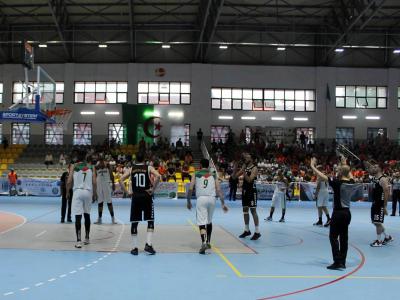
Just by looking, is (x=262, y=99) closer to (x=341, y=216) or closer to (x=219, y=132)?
(x=219, y=132)

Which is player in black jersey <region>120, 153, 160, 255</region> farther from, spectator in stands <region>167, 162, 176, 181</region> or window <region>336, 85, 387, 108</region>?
window <region>336, 85, 387, 108</region>

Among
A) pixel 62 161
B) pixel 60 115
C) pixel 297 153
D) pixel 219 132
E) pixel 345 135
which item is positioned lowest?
pixel 62 161

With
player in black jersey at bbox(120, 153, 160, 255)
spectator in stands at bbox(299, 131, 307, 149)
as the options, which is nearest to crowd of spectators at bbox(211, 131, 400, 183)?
spectator in stands at bbox(299, 131, 307, 149)

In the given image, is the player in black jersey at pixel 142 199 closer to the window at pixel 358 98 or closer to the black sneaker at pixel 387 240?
the black sneaker at pixel 387 240

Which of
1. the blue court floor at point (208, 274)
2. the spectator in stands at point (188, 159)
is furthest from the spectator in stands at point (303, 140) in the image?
the blue court floor at point (208, 274)

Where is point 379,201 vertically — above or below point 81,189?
below

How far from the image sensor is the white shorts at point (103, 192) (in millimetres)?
15273

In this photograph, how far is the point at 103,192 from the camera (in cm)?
1538

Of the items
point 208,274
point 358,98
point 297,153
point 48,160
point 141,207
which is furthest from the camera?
point 358,98

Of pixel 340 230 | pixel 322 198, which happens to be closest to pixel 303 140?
pixel 322 198

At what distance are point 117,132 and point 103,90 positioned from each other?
142 inches

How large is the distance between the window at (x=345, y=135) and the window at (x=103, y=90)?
17.6 metres

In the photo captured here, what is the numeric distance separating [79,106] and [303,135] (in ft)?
59.0

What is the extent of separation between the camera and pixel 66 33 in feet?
125
